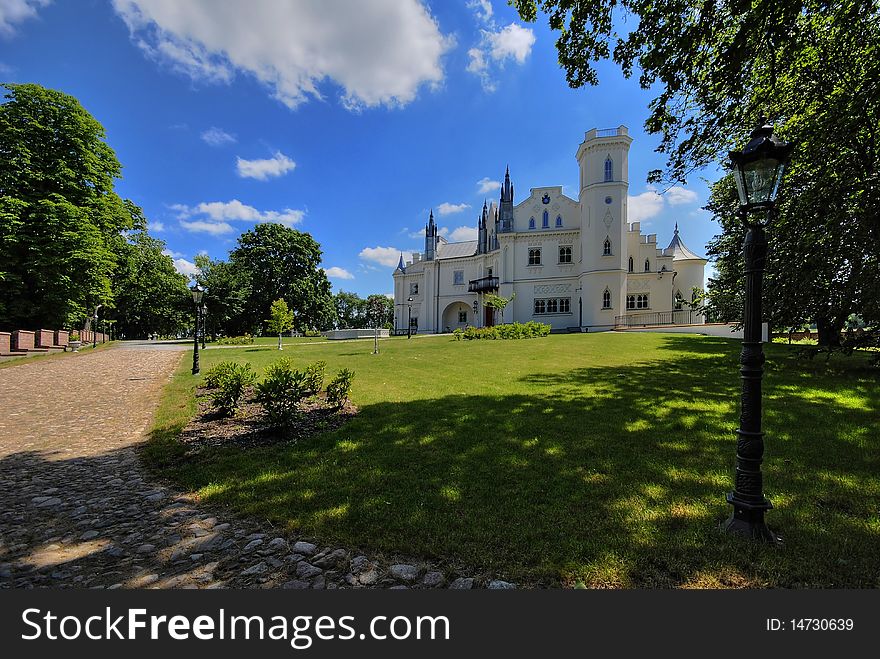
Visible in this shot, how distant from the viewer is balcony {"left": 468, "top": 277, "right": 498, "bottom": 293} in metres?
40.5

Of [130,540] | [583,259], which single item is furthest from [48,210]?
[583,259]

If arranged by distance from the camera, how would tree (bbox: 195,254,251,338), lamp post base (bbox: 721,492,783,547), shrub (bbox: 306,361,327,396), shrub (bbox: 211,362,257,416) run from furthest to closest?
tree (bbox: 195,254,251,338), shrub (bbox: 211,362,257,416), shrub (bbox: 306,361,327,396), lamp post base (bbox: 721,492,783,547)

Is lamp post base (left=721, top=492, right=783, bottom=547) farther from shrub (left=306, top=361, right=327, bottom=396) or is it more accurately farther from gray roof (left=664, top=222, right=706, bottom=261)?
gray roof (left=664, top=222, right=706, bottom=261)

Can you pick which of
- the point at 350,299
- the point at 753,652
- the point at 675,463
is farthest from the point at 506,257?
the point at 350,299

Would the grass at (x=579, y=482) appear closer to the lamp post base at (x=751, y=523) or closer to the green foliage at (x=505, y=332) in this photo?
the lamp post base at (x=751, y=523)

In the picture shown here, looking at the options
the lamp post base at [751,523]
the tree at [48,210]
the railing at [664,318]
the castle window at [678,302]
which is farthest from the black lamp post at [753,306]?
the castle window at [678,302]

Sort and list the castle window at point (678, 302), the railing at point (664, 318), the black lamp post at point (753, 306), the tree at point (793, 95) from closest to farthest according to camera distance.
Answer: the black lamp post at point (753, 306)
the tree at point (793, 95)
the castle window at point (678, 302)
the railing at point (664, 318)

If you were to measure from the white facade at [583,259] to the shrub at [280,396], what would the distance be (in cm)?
3182

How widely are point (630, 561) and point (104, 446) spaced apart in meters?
7.59

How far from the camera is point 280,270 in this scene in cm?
4519

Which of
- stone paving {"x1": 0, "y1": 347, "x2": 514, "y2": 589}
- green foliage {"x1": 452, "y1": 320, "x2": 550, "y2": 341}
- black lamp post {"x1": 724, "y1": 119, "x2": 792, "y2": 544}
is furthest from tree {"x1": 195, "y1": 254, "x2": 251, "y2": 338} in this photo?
black lamp post {"x1": 724, "y1": 119, "x2": 792, "y2": 544}

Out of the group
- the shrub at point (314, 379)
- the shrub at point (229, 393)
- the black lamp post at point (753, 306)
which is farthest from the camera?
the shrub at point (229, 393)

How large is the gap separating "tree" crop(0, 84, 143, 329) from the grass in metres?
20.6

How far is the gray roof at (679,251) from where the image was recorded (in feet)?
120
